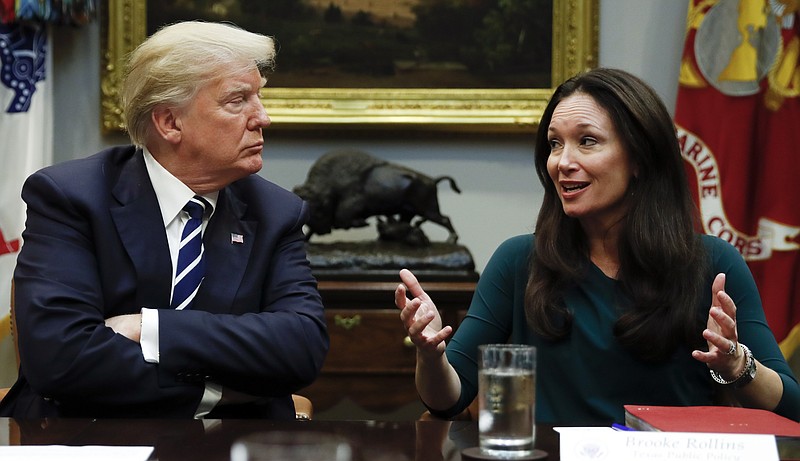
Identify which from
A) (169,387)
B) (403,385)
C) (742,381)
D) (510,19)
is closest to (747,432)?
(742,381)

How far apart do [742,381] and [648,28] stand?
2.57 metres

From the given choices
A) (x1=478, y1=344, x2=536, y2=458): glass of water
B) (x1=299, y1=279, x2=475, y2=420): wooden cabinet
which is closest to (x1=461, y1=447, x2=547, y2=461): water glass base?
(x1=478, y1=344, x2=536, y2=458): glass of water

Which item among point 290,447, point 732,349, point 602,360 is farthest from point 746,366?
point 290,447

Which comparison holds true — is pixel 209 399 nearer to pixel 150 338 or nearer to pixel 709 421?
pixel 150 338

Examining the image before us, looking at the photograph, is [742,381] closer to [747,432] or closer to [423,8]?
[747,432]

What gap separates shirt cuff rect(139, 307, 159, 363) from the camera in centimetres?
201

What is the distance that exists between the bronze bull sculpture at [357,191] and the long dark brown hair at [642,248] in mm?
1377

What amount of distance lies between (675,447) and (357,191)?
8.01ft

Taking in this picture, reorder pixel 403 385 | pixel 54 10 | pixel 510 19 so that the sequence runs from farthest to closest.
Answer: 1. pixel 510 19
2. pixel 54 10
3. pixel 403 385

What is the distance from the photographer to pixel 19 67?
388 cm

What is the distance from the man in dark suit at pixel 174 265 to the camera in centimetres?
201

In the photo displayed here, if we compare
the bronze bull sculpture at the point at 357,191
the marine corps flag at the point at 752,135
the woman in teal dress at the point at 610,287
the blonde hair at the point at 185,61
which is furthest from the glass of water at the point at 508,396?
the marine corps flag at the point at 752,135

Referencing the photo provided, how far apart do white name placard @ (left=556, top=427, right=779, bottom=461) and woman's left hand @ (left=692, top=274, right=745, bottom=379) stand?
15.6 inches

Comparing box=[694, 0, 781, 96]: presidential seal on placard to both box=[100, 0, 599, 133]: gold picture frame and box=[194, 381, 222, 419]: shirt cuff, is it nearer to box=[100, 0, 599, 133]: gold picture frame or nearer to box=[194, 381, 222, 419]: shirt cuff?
box=[100, 0, 599, 133]: gold picture frame
